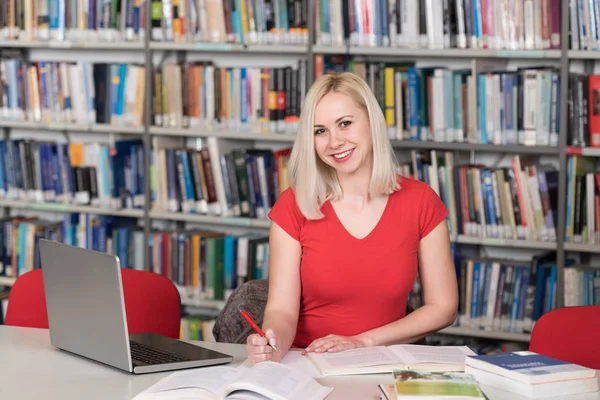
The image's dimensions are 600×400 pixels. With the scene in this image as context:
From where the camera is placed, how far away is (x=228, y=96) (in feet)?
12.7

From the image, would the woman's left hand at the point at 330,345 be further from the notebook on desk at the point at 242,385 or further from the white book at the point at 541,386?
the white book at the point at 541,386

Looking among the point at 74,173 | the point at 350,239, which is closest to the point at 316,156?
the point at 350,239

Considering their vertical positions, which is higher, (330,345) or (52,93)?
(52,93)

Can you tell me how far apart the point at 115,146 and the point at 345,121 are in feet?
6.20

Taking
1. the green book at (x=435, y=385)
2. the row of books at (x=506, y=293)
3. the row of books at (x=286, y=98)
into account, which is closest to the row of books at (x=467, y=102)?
the row of books at (x=286, y=98)

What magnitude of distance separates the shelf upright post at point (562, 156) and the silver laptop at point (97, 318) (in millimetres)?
1766

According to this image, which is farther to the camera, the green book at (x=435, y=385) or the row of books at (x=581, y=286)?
the row of books at (x=581, y=286)

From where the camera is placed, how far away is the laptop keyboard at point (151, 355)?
6.40 feet

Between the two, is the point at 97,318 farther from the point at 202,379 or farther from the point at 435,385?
the point at 435,385

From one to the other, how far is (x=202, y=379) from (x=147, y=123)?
2.37 meters

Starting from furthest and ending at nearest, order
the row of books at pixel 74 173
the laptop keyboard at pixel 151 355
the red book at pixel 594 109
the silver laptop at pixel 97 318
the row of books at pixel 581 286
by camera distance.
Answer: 1. the row of books at pixel 74 173
2. the row of books at pixel 581 286
3. the red book at pixel 594 109
4. the laptop keyboard at pixel 151 355
5. the silver laptop at pixel 97 318

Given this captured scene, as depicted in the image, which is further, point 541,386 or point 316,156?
point 316,156

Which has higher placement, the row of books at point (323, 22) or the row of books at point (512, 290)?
the row of books at point (323, 22)

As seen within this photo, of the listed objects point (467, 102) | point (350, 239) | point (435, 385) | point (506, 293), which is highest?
point (467, 102)
